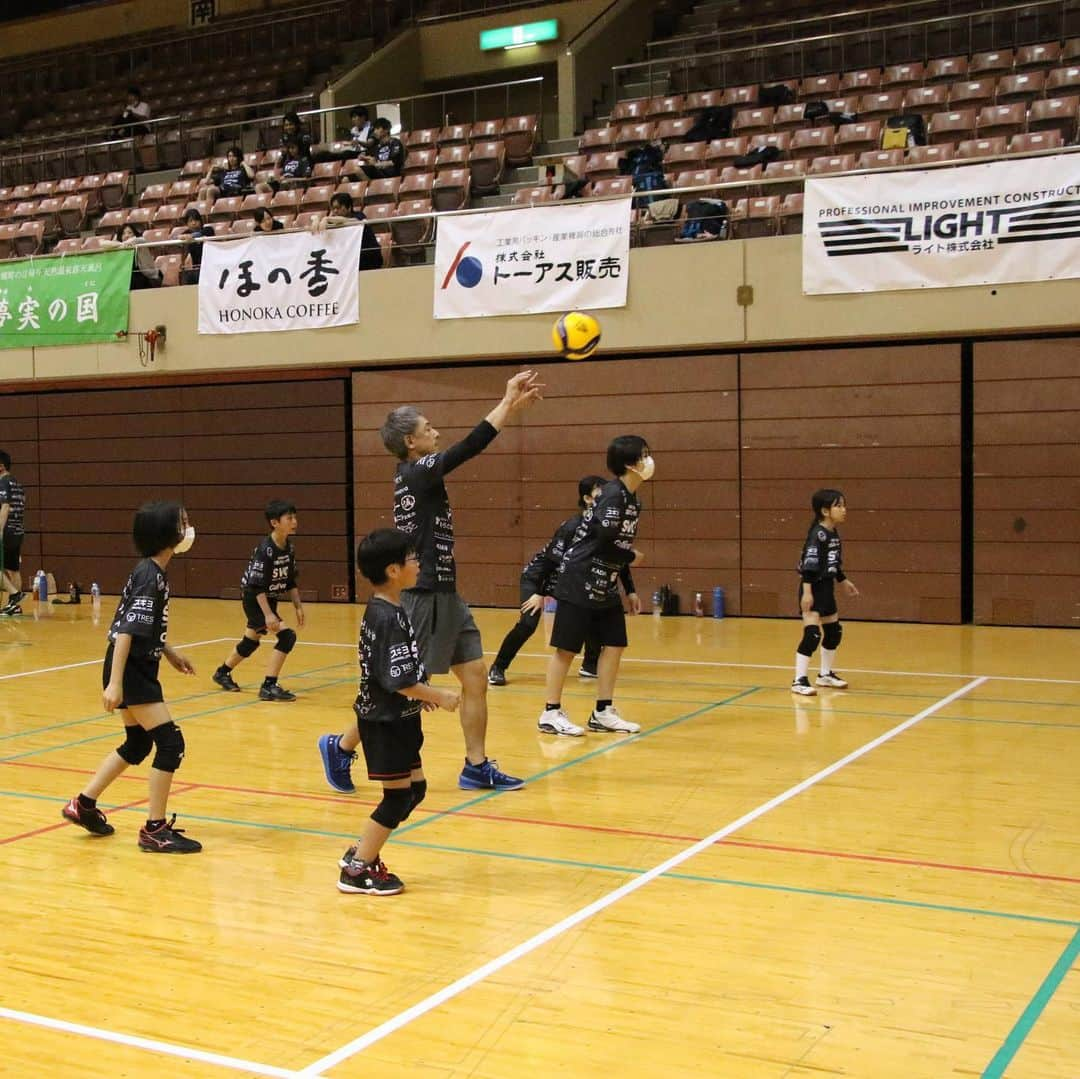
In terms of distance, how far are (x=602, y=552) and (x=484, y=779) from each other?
70.7 inches

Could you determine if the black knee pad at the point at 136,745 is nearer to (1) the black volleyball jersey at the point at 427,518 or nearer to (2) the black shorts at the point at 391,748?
(2) the black shorts at the point at 391,748

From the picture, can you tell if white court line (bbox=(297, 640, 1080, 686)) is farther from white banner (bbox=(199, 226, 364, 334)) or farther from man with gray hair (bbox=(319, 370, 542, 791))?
white banner (bbox=(199, 226, 364, 334))

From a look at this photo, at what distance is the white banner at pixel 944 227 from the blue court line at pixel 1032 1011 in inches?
367

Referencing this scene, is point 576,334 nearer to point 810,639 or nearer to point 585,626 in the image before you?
point 585,626

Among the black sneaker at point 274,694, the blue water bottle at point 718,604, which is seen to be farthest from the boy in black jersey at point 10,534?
the blue water bottle at point 718,604

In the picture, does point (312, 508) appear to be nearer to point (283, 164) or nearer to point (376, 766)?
point (283, 164)

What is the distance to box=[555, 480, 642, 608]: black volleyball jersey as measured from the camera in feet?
26.3

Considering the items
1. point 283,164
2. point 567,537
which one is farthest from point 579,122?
point 567,537

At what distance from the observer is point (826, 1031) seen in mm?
3791

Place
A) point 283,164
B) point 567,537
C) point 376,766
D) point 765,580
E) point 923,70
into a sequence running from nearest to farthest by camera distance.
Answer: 1. point 376,766
2. point 567,537
3. point 765,580
4. point 923,70
5. point 283,164

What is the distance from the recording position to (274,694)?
32.3ft

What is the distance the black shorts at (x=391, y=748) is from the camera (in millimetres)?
5062

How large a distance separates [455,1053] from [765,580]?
1142 cm

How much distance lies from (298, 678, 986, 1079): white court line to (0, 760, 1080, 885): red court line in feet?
0.75
